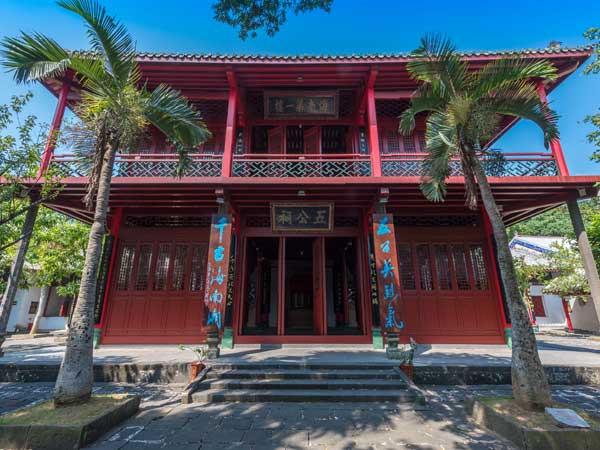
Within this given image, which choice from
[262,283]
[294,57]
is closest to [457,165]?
[294,57]

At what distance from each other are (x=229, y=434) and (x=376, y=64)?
7.85 m

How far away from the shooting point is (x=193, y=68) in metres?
6.98

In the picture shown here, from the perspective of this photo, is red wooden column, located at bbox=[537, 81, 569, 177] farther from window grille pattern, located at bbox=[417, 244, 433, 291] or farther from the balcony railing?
window grille pattern, located at bbox=[417, 244, 433, 291]

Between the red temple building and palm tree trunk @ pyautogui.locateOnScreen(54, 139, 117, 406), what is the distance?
2.53 metres

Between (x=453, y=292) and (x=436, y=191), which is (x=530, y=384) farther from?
(x=453, y=292)

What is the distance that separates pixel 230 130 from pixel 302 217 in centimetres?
278

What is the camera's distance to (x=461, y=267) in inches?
305

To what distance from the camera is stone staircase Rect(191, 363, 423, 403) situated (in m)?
4.15

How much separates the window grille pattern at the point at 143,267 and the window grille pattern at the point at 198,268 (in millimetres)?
1216

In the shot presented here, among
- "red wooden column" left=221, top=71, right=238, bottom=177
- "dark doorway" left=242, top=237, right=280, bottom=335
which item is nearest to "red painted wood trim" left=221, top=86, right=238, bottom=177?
"red wooden column" left=221, top=71, right=238, bottom=177

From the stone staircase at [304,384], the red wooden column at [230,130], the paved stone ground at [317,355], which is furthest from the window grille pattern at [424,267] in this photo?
the red wooden column at [230,130]

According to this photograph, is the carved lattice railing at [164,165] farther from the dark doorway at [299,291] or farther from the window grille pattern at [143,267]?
the dark doorway at [299,291]

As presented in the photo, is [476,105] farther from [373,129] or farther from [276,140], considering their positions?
[276,140]

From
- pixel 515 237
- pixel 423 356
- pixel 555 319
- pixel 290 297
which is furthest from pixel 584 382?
pixel 515 237
